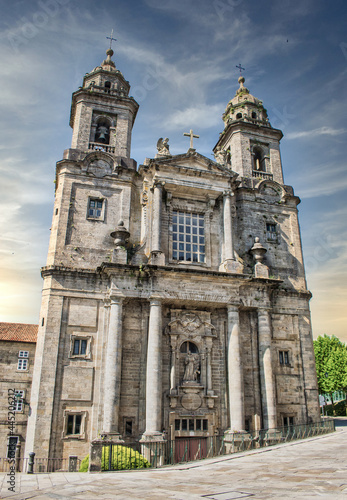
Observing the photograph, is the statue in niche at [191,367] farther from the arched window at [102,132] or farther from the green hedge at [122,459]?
the arched window at [102,132]

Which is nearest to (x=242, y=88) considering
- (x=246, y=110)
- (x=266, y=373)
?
(x=246, y=110)

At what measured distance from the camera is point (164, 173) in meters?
24.0

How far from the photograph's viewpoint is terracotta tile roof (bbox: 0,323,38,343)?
24984mm

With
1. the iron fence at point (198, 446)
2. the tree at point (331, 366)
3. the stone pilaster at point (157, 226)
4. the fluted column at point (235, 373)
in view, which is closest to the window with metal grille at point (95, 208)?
the stone pilaster at point (157, 226)

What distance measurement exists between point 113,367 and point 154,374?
205cm

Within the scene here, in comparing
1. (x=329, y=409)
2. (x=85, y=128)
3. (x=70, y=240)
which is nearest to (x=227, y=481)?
(x=70, y=240)

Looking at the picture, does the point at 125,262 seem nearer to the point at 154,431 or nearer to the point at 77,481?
the point at 154,431

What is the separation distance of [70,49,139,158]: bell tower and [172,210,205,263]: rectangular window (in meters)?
6.07

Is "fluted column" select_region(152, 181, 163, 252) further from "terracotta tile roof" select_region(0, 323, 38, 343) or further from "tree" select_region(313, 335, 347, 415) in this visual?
"tree" select_region(313, 335, 347, 415)

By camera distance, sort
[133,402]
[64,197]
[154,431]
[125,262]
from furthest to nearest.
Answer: [64,197]
[125,262]
[133,402]
[154,431]

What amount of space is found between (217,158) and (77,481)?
20564 mm

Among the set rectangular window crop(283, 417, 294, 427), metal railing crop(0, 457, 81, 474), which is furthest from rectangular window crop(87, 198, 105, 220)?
rectangular window crop(283, 417, 294, 427)

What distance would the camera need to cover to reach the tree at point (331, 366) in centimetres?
4444

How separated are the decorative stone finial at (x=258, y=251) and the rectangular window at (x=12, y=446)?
1823 cm
